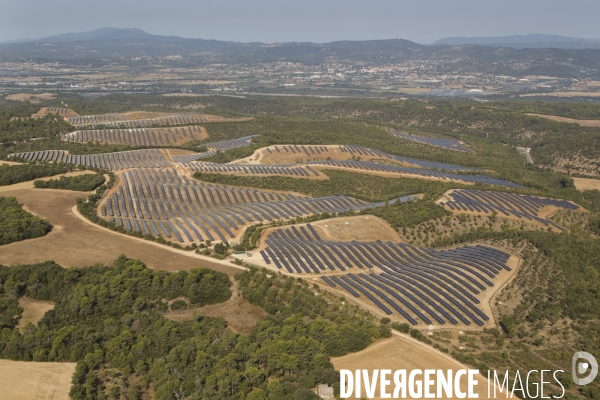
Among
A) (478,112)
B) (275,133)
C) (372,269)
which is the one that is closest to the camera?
(372,269)

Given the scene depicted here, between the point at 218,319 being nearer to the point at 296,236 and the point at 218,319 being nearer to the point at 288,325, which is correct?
the point at 288,325

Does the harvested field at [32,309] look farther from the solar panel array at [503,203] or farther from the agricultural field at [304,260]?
the solar panel array at [503,203]

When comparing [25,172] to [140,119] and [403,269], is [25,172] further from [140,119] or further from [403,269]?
[140,119]

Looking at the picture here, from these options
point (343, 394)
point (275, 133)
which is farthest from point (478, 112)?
point (343, 394)

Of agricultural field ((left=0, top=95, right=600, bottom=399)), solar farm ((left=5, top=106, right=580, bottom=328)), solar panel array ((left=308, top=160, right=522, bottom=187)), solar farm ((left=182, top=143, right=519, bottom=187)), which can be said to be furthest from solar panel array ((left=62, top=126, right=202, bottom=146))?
solar panel array ((left=308, top=160, right=522, bottom=187))

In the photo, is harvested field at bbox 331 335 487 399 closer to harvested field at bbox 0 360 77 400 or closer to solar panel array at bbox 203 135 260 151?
harvested field at bbox 0 360 77 400
